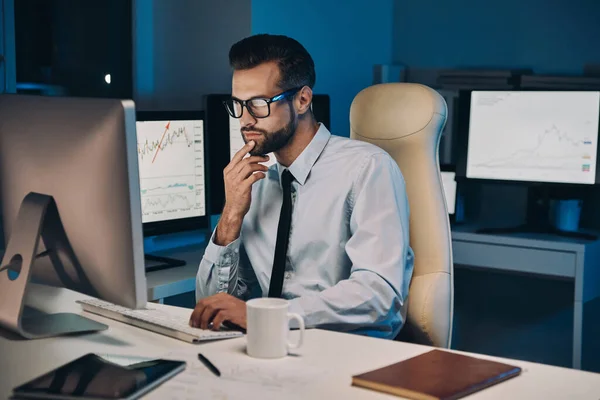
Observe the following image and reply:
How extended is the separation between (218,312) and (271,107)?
0.60 meters

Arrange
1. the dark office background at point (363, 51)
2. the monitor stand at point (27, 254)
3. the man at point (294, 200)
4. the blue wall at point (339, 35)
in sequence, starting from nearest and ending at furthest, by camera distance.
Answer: the monitor stand at point (27, 254), the man at point (294, 200), the dark office background at point (363, 51), the blue wall at point (339, 35)

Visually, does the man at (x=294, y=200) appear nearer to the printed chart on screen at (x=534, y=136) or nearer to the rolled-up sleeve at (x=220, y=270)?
the rolled-up sleeve at (x=220, y=270)

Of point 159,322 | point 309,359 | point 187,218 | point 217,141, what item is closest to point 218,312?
point 159,322

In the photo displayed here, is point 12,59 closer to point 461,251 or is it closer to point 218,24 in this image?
point 218,24

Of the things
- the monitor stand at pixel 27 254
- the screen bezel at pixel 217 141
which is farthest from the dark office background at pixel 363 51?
the monitor stand at pixel 27 254

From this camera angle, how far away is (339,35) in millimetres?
3785

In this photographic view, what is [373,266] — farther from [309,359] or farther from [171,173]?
[171,173]

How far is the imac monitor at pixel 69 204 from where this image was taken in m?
1.38

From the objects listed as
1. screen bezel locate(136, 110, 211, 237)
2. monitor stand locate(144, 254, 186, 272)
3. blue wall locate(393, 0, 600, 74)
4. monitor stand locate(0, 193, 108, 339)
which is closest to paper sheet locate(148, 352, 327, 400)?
monitor stand locate(0, 193, 108, 339)

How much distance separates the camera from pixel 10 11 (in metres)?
2.95

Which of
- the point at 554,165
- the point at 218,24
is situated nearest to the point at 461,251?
the point at 554,165

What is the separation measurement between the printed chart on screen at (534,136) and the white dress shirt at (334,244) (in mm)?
1530

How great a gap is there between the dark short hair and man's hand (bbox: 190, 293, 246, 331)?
24.5 inches

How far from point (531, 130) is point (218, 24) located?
1304 millimetres
